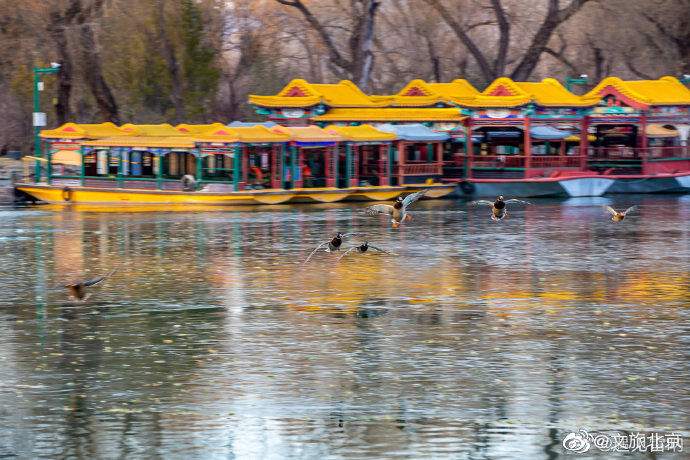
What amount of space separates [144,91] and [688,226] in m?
31.2

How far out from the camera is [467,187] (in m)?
46.6

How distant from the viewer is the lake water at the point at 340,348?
458 inches

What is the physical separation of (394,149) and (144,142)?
1078cm

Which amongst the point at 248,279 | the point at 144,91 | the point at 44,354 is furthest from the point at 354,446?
the point at 144,91

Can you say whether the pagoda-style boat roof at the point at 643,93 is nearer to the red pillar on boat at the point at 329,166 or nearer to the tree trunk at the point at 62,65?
the red pillar on boat at the point at 329,166

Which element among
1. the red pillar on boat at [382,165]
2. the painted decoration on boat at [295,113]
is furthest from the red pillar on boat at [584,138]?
the painted decoration on boat at [295,113]

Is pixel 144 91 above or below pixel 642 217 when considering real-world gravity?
above

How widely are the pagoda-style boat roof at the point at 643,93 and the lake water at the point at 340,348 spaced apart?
62.8ft

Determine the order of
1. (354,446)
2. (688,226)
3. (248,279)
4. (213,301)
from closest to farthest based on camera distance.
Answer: (354,446)
(213,301)
(248,279)
(688,226)

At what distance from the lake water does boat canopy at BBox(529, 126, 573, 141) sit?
1830 centimetres

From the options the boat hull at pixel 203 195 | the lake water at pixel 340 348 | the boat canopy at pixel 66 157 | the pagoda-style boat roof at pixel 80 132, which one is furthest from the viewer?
the pagoda-style boat roof at pixel 80 132

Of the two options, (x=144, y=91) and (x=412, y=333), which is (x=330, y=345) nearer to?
(x=412, y=333)

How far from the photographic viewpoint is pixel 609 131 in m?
52.7

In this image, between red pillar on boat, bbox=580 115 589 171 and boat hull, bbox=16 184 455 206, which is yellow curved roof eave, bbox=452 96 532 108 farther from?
boat hull, bbox=16 184 455 206
